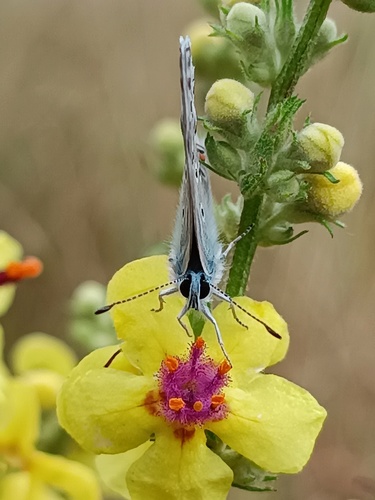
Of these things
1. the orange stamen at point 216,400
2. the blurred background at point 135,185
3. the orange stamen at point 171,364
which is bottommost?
the blurred background at point 135,185

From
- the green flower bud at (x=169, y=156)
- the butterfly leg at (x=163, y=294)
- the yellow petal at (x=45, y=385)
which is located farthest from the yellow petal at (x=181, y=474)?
the green flower bud at (x=169, y=156)

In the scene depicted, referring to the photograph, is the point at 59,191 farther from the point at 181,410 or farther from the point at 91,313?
the point at 181,410

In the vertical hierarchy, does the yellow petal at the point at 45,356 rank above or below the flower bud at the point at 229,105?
below

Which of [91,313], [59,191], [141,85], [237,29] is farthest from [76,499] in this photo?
[141,85]

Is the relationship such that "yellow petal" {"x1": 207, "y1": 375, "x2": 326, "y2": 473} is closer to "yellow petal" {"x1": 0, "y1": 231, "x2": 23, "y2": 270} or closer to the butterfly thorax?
the butterfly thorax

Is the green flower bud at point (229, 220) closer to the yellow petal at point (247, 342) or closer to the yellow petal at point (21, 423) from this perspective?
the yellow petal at point (247, 342)

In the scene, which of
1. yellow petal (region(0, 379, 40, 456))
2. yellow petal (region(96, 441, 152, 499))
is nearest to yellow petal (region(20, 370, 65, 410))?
yellow petal (region(0, 379, 40, 456))
